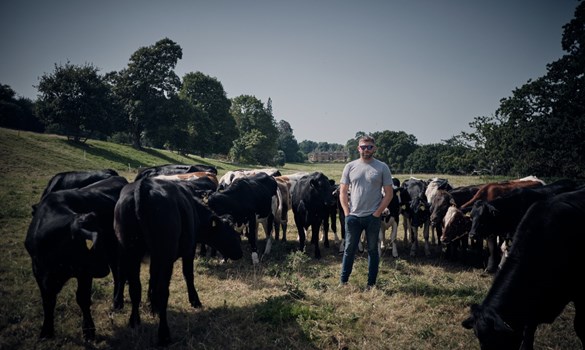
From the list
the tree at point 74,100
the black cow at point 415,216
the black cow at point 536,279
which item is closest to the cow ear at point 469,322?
the black cow at point 536,279

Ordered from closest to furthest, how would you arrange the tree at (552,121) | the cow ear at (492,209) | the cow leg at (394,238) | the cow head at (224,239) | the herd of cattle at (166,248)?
1. the herd of cattle at (166,248)
2. the cow head at (224,239)
3. the cow ear at (492,209)
4. the cow leg at (394,238)
5. the tree at (552,121)

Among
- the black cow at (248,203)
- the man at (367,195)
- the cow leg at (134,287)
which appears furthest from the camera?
the black cow at (248,203)

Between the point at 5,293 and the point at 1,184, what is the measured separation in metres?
14.5

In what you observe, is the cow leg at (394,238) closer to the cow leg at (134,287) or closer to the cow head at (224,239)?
the cow head at (224,239)

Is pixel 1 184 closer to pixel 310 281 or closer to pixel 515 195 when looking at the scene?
pixel 310 281

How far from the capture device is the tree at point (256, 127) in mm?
56981

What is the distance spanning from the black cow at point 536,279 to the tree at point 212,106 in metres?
44.5

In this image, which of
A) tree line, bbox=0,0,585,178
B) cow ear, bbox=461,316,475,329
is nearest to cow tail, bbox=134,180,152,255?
cow ear, bbox=461,316,475,329

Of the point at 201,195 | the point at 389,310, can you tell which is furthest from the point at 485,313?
the point at 201,195

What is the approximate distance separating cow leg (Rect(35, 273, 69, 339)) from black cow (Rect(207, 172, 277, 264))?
389 cm

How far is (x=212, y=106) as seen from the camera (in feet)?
158

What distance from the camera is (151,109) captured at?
3750cm

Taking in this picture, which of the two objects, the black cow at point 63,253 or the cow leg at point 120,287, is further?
the cow leg at point 120,287

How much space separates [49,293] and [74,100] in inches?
1389
